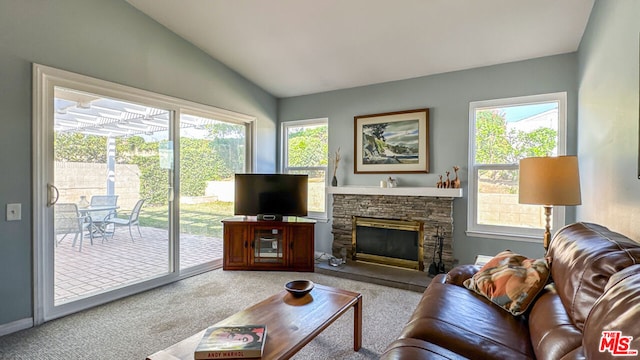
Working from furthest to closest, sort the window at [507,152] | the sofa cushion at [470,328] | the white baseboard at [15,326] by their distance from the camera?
the window at [507,152] → the white baseboard at [15,326] → the sofa cushion at [470,328]

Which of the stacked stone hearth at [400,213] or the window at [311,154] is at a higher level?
the window at [311,154]

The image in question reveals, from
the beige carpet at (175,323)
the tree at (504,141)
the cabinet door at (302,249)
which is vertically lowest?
the beige carpet at (175,323)

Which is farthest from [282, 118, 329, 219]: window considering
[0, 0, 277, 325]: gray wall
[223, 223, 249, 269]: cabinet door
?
[0, 0, 277, 325]: gray wall

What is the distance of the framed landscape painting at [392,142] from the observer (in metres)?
4.10

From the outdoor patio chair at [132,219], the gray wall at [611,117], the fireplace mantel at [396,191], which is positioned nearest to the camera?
the gray wall at [611,117]

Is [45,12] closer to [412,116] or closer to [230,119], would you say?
[230,119]

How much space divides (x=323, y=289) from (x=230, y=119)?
9.87 feet

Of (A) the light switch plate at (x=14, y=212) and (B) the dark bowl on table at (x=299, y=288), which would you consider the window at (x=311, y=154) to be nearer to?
(B) the dark bowl on table at (x=299, y=288)

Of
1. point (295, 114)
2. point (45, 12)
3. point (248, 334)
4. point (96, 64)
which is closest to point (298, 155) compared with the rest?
point (295, 114)

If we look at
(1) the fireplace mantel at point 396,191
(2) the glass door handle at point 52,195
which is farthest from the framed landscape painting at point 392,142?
(2) the glass door handle at point 52,195

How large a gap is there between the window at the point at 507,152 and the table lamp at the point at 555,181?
1.30m

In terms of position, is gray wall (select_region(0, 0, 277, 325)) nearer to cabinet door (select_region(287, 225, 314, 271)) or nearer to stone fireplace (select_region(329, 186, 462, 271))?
cabinet door (select_region(287, 225, 314, 271))

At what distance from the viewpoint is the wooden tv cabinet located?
164 inches

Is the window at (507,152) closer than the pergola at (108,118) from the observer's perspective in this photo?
No
